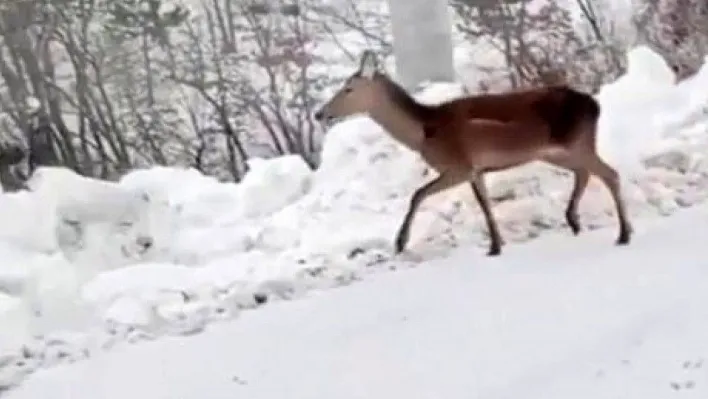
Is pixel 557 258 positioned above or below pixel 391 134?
below

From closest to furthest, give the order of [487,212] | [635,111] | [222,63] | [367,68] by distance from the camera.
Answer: [487,212] < [367,68] < [635,111] < [222,63]

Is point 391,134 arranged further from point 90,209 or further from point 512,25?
point 512,25

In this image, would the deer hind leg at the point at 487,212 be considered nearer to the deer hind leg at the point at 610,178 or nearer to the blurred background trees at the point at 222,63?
the deer hind leg at the point at 610,178

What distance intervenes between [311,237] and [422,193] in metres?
0.46

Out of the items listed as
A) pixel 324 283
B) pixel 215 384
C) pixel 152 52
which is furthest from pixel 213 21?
pixel 215 384

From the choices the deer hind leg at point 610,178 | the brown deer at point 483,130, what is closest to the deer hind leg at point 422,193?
the brown deer at point 483,130

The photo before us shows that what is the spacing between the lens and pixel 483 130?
555cm

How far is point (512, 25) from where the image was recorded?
832 cm

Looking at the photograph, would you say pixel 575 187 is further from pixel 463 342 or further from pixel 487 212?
pixel 463 342

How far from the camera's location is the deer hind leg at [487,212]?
5.46m

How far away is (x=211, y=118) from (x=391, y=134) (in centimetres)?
249

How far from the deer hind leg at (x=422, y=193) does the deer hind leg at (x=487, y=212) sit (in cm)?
7

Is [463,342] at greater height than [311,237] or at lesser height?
greater

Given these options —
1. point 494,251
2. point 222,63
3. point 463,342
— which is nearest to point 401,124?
point 494,251
